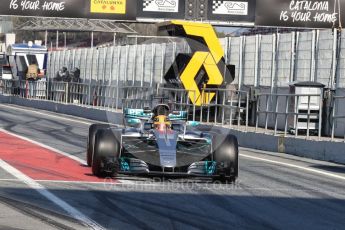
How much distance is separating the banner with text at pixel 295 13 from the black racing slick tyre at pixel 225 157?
29205 millimetres

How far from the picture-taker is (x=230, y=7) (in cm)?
4075

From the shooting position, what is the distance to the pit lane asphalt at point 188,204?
909 centimetres

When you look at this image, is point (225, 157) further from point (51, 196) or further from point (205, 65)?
point (205, 65)

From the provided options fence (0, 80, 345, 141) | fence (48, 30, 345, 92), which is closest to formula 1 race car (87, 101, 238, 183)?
fence (0, 80, 345, 141)

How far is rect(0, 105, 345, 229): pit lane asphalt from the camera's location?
29.8ft

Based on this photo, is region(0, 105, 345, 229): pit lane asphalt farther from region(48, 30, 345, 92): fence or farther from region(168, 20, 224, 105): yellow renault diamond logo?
region(168, 20, 224, 105): yellow renault diamond logo

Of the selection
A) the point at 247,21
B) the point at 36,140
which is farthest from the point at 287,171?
the point at 247,21

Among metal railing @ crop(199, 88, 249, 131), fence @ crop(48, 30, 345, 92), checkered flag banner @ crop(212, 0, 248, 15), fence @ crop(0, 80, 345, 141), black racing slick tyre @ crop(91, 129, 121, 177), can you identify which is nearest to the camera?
black racing slick tyre @ crop(91, 129, 121, 177)

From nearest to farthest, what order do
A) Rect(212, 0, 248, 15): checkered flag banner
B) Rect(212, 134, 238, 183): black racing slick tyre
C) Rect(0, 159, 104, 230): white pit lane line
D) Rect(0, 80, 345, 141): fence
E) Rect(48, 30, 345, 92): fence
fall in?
Rect(0, 159, 104, 230): white pit lane line, Rect(212, 134, 238, 183): black racing slick tyre, Rect(0, 80, 345, 141): fence, Rect(48, 30, 345, 92): fence, Rect(212, 0, 248, 15): checkered flag banner

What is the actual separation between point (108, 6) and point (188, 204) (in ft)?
104

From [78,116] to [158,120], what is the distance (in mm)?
26501

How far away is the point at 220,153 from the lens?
12.4 m

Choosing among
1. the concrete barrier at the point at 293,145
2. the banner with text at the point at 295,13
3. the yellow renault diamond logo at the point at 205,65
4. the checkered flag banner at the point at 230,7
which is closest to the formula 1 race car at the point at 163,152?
the concrete barrier at the point at 293,145

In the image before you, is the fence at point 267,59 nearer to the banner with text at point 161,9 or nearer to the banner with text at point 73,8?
the banner with text at point 161,9
